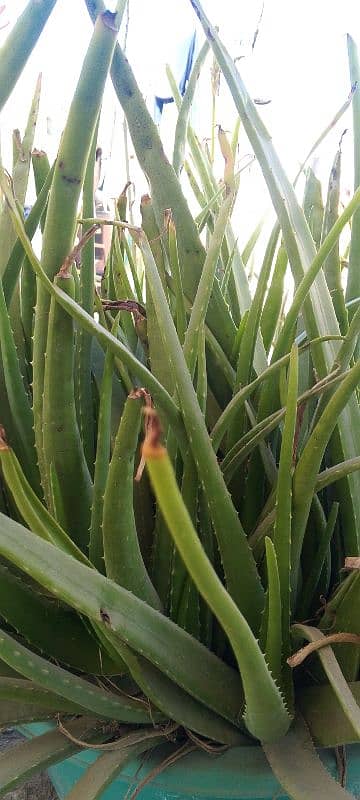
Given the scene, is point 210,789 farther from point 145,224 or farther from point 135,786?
point 145,224

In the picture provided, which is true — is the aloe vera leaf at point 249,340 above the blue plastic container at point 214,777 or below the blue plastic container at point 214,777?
above

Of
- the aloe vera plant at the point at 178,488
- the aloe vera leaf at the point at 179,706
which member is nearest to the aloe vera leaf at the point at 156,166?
the aloe vera plant at the point at 178,488

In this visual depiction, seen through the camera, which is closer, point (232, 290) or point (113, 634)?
point (113, 634)

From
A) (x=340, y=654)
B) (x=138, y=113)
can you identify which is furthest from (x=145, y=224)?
(x=340, y=654)

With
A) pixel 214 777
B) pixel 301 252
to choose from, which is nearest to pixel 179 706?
pixel 214 777

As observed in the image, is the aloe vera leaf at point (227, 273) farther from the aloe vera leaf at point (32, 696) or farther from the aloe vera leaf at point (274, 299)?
the aloe vera leaf at point (32, 696)

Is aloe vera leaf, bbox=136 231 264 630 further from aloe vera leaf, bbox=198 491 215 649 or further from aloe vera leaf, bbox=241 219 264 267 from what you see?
aloe vera leaf, bbox=241 219 264 267
